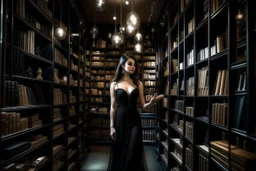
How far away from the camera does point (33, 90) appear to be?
2.72m

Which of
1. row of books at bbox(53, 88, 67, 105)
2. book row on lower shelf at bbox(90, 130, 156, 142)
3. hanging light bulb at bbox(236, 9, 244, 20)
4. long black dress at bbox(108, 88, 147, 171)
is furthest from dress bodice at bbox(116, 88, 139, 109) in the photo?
book row on lower shelf at bbox(90, 130, 156, 142)

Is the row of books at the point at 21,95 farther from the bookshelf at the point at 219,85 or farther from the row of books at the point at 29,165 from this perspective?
the bookshelf at the point at 219,85

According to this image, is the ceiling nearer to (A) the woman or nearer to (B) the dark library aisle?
(A) the woman

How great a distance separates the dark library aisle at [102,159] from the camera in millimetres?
4457

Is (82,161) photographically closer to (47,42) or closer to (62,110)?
(62,110)

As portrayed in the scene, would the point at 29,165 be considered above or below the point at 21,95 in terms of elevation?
below

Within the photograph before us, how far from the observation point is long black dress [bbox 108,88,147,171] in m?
2.48

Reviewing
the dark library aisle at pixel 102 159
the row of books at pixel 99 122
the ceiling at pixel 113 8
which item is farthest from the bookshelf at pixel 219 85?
the row of books at pixel 99 122

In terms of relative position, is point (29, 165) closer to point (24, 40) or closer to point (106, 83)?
point (24, 40)

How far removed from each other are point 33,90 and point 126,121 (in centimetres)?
121

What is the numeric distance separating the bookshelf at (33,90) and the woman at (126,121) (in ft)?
3.00

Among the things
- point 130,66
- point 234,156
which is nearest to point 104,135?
point 130,66

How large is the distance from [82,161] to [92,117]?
1.89 m

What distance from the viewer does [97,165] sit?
179 inches
